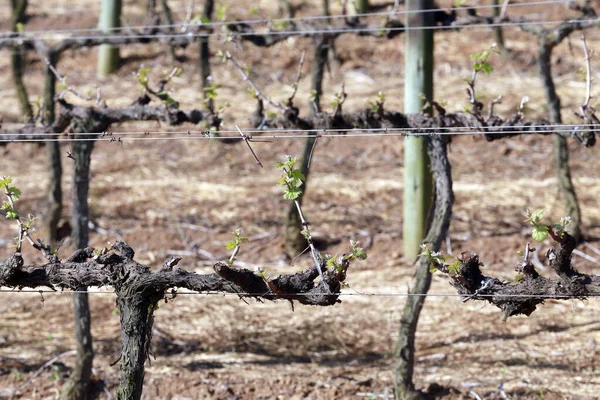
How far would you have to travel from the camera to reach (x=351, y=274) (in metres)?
8.05

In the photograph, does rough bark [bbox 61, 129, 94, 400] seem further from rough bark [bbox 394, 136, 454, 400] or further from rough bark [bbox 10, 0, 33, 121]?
rough bark [bbox 10, 0, 33, 121]

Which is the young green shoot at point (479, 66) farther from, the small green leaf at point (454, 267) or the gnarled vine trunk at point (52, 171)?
the gnarled vine trunk at point (52, 171)

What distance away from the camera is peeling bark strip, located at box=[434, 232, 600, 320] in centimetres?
363

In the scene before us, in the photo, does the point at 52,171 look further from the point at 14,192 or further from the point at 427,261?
the point at 427,261

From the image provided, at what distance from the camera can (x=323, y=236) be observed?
8914 millimetres

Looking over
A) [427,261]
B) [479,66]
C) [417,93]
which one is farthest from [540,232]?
[417,93]

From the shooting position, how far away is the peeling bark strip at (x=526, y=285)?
11.9 ft

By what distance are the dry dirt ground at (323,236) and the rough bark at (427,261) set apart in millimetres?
335

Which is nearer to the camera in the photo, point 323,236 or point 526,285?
point 526,285

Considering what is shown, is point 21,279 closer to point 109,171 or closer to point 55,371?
point 55,371

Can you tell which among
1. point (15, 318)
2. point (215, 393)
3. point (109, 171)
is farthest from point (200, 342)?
point (109, 171)

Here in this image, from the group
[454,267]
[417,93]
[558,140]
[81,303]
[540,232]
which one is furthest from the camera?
[558,140]

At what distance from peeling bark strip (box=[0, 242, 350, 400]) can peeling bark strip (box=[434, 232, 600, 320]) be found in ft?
1.80

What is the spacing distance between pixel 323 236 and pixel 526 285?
5.26 meters
